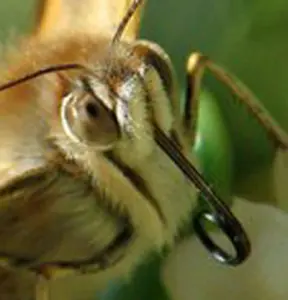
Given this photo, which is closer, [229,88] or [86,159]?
[86,159]

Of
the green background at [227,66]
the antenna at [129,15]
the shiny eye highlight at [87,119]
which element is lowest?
the green background at [227,66]

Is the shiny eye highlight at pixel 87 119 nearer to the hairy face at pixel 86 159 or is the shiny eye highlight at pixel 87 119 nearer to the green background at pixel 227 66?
the hairy face at pixel 86 159

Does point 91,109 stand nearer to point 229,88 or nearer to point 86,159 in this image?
point 86,159

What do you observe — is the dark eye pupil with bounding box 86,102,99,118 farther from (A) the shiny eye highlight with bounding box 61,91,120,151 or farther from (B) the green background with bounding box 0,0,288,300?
(B) the green background with bounding box 0,0,288,300

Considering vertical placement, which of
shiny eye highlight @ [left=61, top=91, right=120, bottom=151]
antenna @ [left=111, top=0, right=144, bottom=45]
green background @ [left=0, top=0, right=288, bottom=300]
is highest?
antenna @ [left=111, top=0, right=144, bottom=45]

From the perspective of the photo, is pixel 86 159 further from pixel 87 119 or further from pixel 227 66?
pixel 227 66

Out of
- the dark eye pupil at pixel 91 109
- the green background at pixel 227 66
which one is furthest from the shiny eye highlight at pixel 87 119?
the green background at pixel 227 66

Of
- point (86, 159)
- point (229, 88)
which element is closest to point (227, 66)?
point (229, 88)

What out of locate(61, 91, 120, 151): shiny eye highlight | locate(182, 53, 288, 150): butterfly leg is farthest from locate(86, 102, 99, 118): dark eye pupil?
locate(182, 53, 288, 150): butterfly leg

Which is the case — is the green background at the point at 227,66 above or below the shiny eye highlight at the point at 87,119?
below
